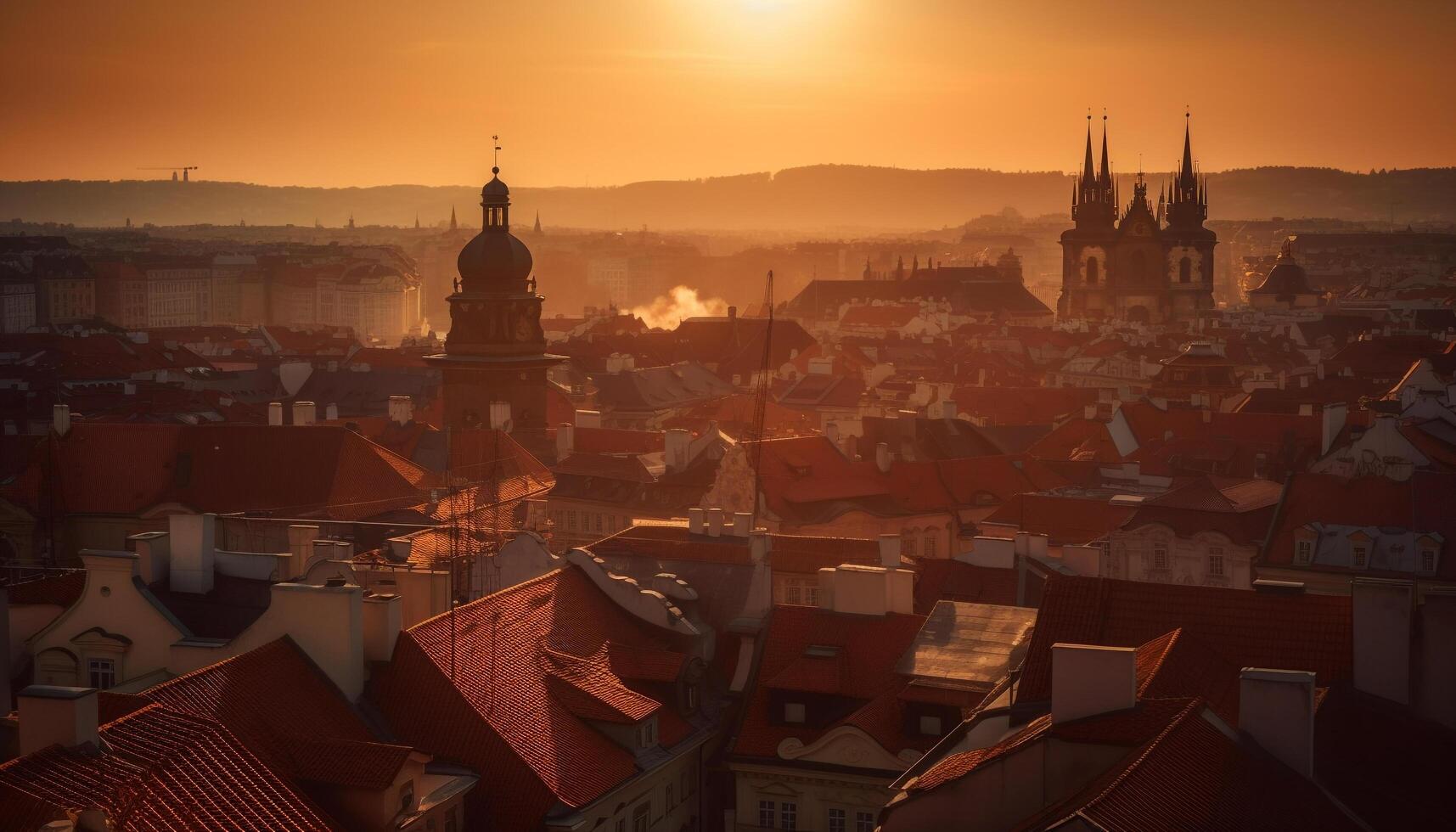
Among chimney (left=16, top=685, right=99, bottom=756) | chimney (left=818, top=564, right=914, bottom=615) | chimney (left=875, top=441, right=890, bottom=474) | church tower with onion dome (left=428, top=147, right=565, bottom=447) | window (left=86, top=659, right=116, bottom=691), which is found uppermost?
church tower with onion dome (left=428, top=147, right=565, bottom=447)

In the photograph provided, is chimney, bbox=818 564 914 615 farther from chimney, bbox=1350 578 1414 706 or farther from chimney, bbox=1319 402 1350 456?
chimney, bbox=1319 402 1350 456

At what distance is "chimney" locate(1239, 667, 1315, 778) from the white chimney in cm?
3987

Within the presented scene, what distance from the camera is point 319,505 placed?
40500 mm

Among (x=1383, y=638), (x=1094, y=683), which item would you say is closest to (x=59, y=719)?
(x=1094, y=683)

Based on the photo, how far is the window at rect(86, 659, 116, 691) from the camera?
23344 millimetres

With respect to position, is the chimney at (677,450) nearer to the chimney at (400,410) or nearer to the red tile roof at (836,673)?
the chimney at (400,410)

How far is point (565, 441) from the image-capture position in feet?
200

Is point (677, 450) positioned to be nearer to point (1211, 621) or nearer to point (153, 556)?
point (153, 556)

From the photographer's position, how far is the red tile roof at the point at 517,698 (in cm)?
2016

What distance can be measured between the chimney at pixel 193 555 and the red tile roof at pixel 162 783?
351 inches

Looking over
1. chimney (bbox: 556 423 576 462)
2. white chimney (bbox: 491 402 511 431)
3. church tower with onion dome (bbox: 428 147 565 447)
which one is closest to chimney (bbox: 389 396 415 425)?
chimney (bbox: 556 423 576 462)

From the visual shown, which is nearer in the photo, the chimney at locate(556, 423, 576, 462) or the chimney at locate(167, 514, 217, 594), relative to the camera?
the chimney at locate(167, 514, 217, 594)

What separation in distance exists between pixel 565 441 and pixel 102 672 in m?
37.6

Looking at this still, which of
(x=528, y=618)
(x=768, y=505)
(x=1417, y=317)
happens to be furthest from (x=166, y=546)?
(x=1417, y=317)
